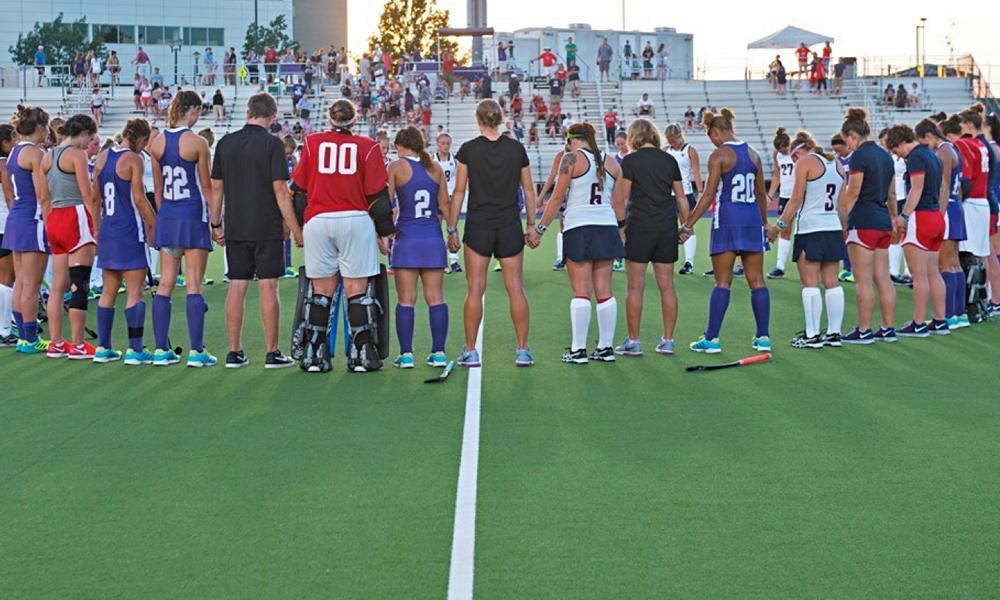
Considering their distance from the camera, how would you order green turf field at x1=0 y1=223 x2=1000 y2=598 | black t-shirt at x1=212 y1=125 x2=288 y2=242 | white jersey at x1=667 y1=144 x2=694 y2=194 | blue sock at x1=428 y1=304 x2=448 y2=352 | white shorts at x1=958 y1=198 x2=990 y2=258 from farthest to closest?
white jersey at x1=667 y1=144 x2=694 y2=194 → white shorts at x1=958 y1=198 x2=990 y2=258 → blue sock at x1=428 y1=304 x2=448 y2=352 → black t-shirt at x1=212 y1=125 x2=288 y2=242 → green turf field at x1=0 y1=223 x2=1000 y2=598

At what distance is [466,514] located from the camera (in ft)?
19.3

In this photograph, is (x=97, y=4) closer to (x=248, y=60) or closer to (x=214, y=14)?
(x=214, y=14)

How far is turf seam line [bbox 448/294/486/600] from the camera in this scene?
4.93 meters

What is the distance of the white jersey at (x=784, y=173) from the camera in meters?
17.7

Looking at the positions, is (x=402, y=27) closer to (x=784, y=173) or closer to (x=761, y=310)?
(x=784, y=173)

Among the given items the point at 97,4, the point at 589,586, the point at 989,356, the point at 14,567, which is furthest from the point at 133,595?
the point at 97,4

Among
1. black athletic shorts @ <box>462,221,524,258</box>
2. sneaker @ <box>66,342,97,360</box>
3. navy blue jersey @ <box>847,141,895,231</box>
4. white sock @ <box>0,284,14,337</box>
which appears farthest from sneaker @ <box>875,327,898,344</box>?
white sock @ <box>0,284,14,337</box>

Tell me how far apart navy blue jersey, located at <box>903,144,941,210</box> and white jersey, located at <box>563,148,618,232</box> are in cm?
310

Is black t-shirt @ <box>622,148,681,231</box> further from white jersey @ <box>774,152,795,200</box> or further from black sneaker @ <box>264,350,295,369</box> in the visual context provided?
white jersey @ <box>774,152,795,200</box>

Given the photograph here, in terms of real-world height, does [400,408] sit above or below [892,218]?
below

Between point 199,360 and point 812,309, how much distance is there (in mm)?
5040

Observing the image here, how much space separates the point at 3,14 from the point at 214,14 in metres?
11.5

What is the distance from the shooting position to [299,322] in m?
9.97

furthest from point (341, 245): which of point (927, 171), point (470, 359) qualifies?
point (927, 171)
